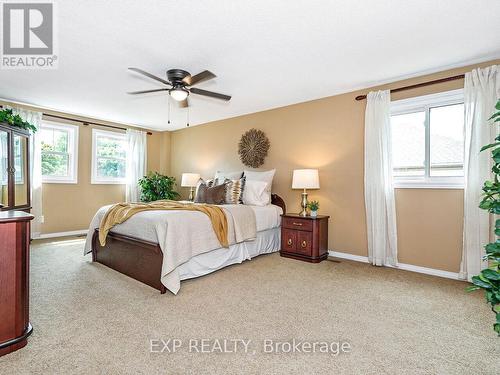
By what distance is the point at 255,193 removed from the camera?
14.0 feet

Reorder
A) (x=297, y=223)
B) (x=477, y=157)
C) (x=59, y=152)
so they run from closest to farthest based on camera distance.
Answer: (x=477, y=157)
(x=297, y=223)
(x=59, y=152)

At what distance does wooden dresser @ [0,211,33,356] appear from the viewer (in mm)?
1625

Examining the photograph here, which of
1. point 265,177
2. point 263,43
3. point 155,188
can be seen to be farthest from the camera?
point 155,188

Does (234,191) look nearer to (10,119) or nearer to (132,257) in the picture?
(132,257)

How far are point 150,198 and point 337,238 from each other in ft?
12.9

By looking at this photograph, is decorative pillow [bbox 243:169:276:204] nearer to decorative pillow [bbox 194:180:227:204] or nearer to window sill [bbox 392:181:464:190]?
decorative pillow [bbox 194:180:227:204]

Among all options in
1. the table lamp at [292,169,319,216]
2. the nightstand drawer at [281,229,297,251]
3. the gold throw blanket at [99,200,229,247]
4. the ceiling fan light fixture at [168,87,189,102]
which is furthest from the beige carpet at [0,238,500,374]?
the ceiling fan light fixture at [168,87,189,102]

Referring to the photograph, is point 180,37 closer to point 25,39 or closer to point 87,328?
point 25,39

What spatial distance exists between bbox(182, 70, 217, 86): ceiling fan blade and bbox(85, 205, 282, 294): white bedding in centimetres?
147

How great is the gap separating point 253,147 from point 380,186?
90.9 inches

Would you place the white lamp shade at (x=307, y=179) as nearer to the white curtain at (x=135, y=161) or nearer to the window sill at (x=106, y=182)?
the white curtain at (x=135, y=161)

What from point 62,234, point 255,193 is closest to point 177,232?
point 255,193

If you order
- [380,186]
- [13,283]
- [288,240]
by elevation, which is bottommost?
[288,240]

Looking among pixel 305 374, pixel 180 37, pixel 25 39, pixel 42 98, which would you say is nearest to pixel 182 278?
pixel 305 374
